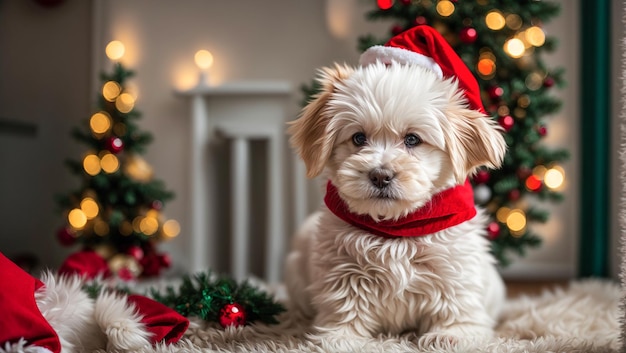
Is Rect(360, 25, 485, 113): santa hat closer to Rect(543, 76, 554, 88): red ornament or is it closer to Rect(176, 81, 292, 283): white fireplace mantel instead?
Rect(543, 76, 554, 88): red ornament

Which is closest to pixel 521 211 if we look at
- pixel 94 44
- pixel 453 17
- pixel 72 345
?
pixel 453 17

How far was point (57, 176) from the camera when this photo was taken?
3.03 meters

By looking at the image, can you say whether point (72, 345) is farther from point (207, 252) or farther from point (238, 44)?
point (238, 44)

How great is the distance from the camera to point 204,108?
9.00 feet

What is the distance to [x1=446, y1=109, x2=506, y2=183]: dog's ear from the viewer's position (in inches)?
51.4

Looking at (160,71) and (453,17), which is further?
(160,71)

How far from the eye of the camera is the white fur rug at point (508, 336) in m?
1.30

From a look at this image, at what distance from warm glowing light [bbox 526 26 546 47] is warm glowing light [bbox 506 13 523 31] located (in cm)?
5

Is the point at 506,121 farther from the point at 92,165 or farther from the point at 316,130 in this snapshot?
the point at 92,165

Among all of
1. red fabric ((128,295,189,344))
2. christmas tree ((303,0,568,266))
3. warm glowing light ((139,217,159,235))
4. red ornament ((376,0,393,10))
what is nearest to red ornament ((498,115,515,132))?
christmas tree ((303,0,568,266))

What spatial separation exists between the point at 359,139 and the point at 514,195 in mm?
1129

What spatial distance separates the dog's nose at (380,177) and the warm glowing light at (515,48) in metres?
1.17

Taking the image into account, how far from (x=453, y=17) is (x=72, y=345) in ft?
5.13

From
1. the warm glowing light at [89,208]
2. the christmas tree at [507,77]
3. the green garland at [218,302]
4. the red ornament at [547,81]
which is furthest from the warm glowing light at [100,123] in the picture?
the red ornament at [547,81]
